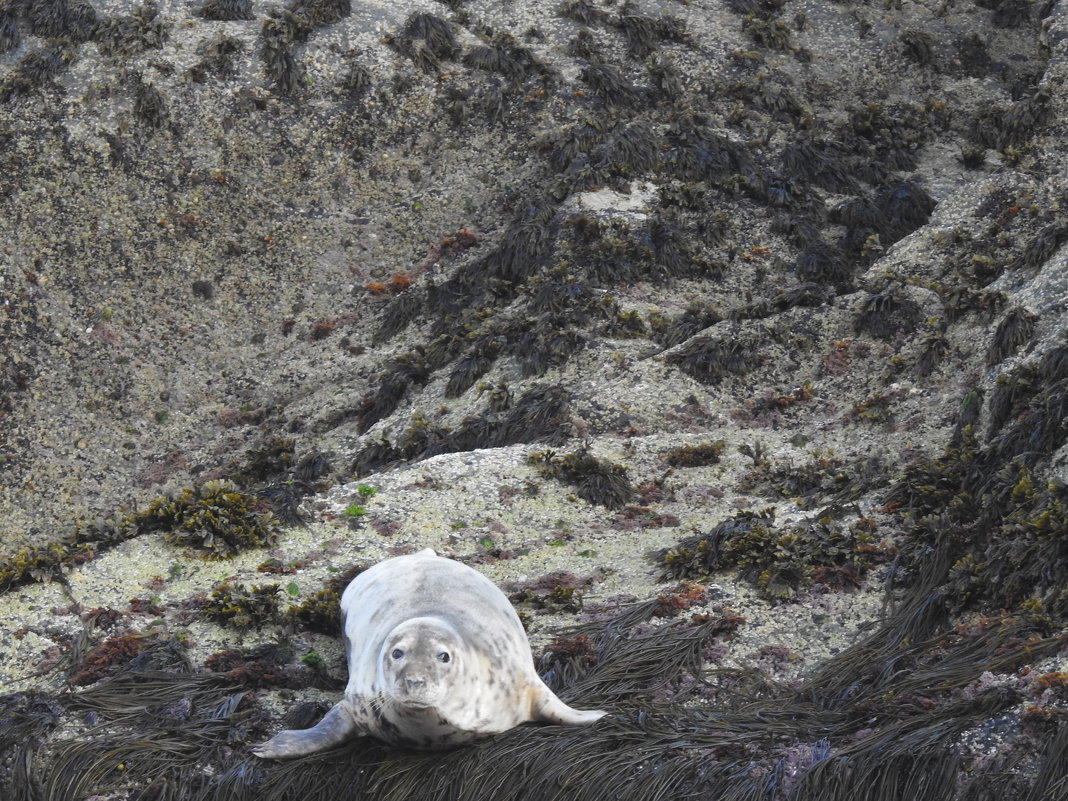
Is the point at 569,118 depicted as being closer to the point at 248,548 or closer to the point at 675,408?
the point at 675,408

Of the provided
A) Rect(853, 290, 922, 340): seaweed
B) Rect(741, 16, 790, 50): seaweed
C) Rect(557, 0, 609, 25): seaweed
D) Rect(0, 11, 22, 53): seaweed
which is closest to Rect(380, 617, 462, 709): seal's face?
Rect(853, 290, 922, 340): seaweed

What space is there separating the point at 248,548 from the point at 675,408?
5.97m

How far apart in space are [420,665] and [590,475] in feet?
20.9

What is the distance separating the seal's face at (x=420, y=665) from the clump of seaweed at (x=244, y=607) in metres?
2.98

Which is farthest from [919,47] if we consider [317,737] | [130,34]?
[317,737]

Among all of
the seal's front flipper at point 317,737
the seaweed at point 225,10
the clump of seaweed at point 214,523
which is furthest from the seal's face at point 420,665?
the seaweed at point 225,10

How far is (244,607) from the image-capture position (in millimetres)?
9688

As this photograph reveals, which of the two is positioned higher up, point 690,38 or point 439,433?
point 690,38

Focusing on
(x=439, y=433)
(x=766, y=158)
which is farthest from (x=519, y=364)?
(x=766, y=158)

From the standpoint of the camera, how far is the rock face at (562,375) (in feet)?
26.2

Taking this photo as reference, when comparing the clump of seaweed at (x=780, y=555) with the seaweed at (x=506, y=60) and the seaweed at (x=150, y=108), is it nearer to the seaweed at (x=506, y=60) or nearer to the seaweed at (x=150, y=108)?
the seaweed at (x=506, y=60)

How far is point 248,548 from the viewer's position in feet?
37.0

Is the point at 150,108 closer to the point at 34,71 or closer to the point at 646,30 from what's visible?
the point at 34,71

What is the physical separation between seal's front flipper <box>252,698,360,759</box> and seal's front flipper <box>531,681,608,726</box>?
1174 mm
